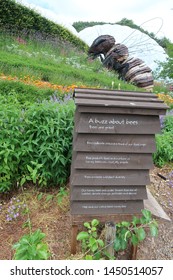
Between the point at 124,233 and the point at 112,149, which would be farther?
the point at 124,233

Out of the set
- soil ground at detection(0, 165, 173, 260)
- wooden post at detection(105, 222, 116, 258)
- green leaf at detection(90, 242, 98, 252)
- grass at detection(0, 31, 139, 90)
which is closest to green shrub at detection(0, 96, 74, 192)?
soil ground at detection(0, 165, 173, 260)

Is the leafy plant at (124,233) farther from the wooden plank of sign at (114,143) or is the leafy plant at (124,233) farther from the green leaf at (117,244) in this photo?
the wooden plank of sign at (114,143)

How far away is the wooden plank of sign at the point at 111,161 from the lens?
2.02 meters

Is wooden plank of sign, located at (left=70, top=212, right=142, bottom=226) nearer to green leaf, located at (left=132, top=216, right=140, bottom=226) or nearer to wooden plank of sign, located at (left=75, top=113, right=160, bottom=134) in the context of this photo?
green leaf, located at (left=132, top=216, right=140, bottom=226)

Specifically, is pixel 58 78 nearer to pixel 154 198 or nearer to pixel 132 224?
pixel 154 198

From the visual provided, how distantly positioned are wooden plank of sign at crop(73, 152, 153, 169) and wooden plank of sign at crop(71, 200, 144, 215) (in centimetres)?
32

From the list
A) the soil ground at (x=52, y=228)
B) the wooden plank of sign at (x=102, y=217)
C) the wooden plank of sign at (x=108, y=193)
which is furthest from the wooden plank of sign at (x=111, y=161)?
the soil ground at (x=52, y=228)

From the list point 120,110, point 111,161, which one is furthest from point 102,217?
point 120,110

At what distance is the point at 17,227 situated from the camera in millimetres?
2547

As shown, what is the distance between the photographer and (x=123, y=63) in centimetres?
1146

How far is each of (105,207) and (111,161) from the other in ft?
1.33

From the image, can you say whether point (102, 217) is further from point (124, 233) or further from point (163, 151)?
point (163, 151)

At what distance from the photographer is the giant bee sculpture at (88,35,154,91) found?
422 inches
